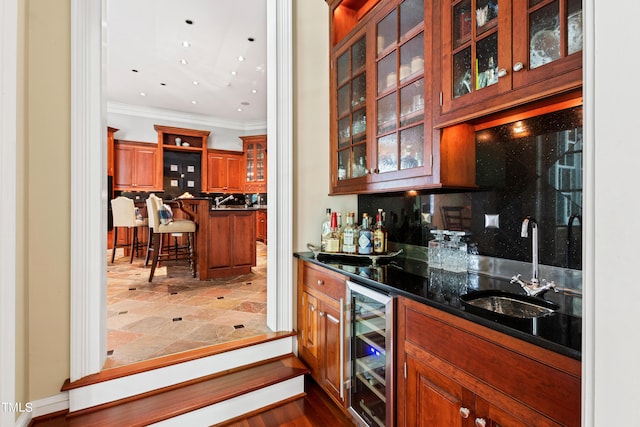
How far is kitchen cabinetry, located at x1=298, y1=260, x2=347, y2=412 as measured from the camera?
67.4 inches

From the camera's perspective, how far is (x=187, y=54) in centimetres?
434

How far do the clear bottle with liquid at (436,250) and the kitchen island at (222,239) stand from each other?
2.87m

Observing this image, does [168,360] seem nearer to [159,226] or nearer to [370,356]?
[370,356]

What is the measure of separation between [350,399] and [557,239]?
133 centimetres

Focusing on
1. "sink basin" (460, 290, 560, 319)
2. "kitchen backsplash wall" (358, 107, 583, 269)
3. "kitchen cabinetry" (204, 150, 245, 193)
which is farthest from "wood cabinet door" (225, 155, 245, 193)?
"sink basin" (460, 290, 560, 319)

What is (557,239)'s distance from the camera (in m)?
1.24

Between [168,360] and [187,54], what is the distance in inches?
170

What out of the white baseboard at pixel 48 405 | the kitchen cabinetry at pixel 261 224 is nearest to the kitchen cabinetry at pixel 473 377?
the white baseboard at pixel 48 405

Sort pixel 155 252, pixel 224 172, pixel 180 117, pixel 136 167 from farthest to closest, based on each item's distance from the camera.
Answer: pixel 224 172 < pixel 180 117 < pixel 136 167 < pixel 155 252

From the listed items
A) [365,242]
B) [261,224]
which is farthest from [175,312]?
[261,224]

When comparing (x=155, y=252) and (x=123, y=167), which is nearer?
(x=155, y=252)

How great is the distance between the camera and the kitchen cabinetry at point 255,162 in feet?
25.4

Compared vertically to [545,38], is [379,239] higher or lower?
lower
